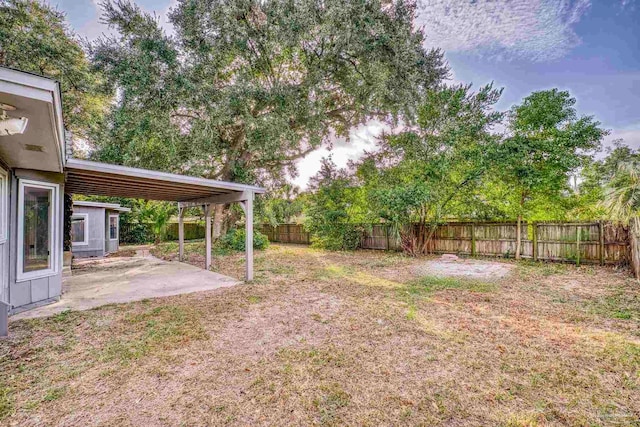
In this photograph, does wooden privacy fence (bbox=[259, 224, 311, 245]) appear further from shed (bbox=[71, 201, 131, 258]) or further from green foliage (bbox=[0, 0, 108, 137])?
green foliage (bbox=[0, 0, 108, 137])

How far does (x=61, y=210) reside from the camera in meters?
5.17

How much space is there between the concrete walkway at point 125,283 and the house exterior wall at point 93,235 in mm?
2880

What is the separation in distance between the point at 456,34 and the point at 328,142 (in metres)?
6.66

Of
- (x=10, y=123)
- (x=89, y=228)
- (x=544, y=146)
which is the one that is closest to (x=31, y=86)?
(x=10, y=123)

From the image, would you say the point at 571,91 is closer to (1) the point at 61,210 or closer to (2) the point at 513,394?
(2) the point at 513,394

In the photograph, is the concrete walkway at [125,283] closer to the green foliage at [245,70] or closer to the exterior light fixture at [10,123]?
the exterior light fixture at [10,123]

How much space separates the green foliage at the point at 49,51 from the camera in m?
9.53

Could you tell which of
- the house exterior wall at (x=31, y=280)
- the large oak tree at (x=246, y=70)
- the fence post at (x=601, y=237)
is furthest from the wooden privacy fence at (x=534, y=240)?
the house exterior wall at (x=31, y=280)

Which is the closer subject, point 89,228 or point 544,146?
point 544,146

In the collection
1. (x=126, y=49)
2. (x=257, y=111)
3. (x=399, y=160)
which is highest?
(x=126, y=49)

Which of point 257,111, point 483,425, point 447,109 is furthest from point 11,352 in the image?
point 447,109

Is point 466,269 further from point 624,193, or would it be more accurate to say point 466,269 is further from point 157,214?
point 157,214

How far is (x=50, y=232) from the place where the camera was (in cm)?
486

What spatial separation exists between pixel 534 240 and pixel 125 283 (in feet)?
39.0
